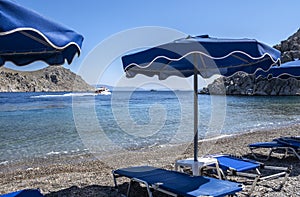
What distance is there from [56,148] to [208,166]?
776cm

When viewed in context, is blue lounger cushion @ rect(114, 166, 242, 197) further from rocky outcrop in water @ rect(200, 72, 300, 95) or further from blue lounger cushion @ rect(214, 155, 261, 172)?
rocky outcrop in water @ rect(200, 72, 300, 95)

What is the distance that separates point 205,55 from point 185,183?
158cm

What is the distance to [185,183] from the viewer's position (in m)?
3.50

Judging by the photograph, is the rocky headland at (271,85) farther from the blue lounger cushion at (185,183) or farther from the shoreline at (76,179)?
the blue lounger cushion at (185,183)

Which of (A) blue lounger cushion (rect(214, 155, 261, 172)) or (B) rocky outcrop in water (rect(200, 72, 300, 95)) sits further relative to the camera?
(B) rocky outcrop in water (rect(200, 72, 300, 95))

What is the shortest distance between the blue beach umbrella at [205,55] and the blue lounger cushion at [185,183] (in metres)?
1.35

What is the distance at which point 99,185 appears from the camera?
15.9 ft

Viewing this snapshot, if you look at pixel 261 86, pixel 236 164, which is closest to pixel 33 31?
pixel 236 164

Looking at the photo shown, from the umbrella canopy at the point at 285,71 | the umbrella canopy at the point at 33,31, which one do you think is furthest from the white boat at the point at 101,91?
the umbrella canopy at the point at 33,31

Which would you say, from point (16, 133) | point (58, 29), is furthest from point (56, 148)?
point (58, 29)

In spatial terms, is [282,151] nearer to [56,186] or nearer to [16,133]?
[56,186]

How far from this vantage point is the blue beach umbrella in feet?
11.6

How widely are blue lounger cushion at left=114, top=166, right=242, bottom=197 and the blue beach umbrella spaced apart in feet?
4.44

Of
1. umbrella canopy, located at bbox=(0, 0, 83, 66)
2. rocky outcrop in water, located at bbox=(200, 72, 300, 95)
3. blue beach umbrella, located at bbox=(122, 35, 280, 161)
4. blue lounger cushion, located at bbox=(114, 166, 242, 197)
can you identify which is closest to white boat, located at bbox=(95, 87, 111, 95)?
rocky outcrop in water, located at bbox=(200, 72, 300, 95)
